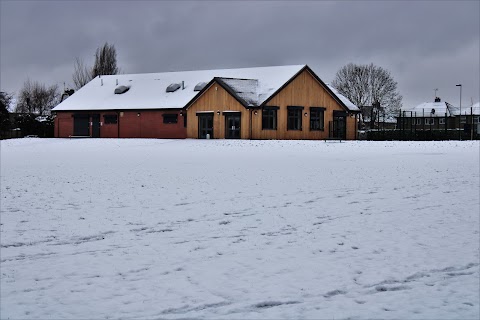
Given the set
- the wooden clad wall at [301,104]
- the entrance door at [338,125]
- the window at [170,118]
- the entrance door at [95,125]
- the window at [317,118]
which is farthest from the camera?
the entrance door at [95,125]

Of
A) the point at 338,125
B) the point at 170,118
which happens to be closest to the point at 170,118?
the point at 170,118

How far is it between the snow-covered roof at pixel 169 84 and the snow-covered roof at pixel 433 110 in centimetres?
4074

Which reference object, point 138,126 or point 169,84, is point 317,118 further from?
point 138,126

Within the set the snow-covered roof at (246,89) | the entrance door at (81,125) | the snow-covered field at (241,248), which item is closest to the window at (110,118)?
the entrance door at (81,125)

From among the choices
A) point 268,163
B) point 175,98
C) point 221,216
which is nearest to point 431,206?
point 221,216

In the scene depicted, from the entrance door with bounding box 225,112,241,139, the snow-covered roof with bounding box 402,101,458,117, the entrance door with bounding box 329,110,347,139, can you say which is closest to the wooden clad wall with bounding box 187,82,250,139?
the entrance door with bounding box 225,112,241,139

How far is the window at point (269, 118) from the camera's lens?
43781mm

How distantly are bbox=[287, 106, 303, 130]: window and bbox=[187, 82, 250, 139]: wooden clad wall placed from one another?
140 inches

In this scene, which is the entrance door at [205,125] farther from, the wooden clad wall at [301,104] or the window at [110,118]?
the window at [110,118]

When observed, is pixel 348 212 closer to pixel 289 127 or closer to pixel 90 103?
pixel 289 127

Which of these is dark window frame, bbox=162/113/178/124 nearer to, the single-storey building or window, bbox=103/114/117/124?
the single-storey building

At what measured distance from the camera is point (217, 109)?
44.8m

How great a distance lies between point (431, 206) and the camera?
39.3 ft

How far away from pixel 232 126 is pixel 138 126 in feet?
32.1
